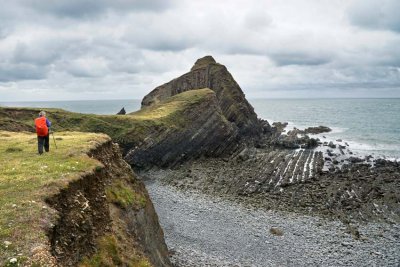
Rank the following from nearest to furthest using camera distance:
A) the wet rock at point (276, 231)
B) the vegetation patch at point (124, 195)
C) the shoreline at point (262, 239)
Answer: the vegetation patch at point (124, 195) < the shoreline at point (262, 239) < the wet rock at point (276, 231)

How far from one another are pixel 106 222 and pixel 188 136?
55495 millimetres

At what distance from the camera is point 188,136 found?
74.2 meters

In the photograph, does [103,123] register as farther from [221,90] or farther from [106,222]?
[106,222]

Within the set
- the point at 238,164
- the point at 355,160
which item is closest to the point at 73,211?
the point at 238,164

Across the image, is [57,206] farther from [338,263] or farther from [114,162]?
[338,263]

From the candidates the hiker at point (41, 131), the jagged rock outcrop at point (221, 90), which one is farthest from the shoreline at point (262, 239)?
the jagged rock outcrop at point (221, 90)

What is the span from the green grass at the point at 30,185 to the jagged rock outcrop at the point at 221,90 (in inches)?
2839

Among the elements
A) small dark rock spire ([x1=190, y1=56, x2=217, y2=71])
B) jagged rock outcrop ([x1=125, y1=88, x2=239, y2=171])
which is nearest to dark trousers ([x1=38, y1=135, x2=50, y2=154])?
jagged rock outcrop ([x1=125, y1=88, x2=239, y2=171])

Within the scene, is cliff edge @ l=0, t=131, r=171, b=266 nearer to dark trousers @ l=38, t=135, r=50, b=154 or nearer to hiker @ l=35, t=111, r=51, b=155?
dark trousers @ l=38, t=135, r=50, b=154

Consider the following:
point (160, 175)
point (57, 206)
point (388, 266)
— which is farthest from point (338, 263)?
point (160, 175)

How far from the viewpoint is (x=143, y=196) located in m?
27.6

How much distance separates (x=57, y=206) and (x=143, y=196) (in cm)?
1249

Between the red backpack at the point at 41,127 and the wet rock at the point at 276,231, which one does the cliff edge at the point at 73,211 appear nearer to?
the red backpack at the point at 41,127

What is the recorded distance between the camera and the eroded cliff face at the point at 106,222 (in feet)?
49.1
